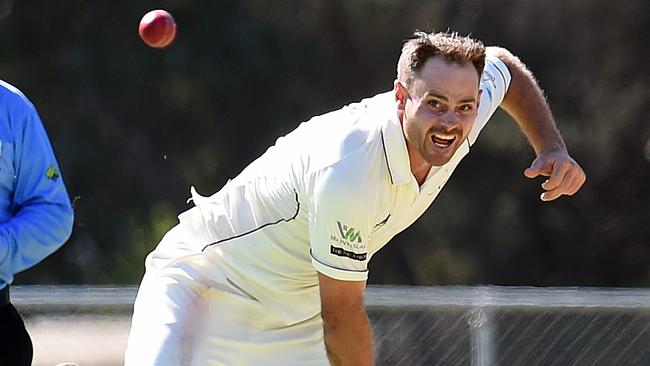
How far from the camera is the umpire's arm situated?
12.3 ft

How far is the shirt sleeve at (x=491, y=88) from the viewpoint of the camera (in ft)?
14.0

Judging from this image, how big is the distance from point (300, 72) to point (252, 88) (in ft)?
1.50

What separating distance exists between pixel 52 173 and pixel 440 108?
44.5 inches

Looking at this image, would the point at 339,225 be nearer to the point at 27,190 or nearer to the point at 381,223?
the point at 381,223

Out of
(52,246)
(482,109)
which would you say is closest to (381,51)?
(482,109)

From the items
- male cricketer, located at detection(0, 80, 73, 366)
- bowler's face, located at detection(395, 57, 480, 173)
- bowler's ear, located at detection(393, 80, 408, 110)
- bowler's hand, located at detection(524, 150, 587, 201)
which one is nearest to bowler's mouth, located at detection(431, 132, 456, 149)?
bowler's face, located at detection(395, 57, 480, 173)

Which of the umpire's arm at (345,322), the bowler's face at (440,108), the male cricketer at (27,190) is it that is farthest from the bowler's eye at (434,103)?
the male cricketer at (27,190)

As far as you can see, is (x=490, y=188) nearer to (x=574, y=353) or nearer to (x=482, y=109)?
(x=574, y=353)

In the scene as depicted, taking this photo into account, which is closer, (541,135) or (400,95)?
(400,95)

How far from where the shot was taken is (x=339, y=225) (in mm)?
3680

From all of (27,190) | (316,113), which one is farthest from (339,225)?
(316,113)

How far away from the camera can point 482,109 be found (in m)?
4.29

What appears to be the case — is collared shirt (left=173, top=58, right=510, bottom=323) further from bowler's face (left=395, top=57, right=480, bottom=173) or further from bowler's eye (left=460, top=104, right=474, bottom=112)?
bowler's eye (left=460, top=104, right=474, bottom=112)

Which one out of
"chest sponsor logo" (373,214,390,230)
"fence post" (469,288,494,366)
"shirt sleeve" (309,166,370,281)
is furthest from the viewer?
"fence post" (469,288,494,366)
